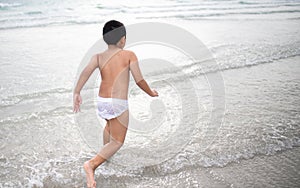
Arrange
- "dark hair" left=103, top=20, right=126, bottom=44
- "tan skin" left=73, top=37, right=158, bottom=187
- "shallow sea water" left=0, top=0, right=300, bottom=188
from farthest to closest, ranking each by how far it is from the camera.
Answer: "shallow sea water" left=0, top=0, right=300, bottom=188, "tan skin" left=73, top=37, right=158, bottom=187, "dark hair" left=103, top=20, right=126, bottom=44

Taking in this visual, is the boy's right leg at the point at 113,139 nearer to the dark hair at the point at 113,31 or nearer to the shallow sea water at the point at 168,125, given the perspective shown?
the shallow sea water at the point at 168,125

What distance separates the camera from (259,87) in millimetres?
4879

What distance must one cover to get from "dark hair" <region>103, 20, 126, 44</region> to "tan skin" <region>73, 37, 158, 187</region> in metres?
0.04

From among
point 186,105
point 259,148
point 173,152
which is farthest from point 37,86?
point 259,148

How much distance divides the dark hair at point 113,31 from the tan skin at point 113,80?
0.15ft

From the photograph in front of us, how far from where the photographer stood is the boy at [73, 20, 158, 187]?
2.53 m

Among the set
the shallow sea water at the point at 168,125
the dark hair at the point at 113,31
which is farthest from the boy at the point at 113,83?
the shallow sea water at the point at 168,125

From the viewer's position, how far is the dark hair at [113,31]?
2.44m

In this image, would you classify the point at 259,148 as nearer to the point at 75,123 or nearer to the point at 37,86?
the point at 75,123

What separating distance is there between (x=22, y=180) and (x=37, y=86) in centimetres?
279

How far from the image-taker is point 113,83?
102 inches

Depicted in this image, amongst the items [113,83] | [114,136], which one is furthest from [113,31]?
[114,136]

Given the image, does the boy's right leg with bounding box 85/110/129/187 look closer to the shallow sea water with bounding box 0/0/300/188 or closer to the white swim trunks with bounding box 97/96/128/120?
the white swim trunks with bounding box 97/96/128/120

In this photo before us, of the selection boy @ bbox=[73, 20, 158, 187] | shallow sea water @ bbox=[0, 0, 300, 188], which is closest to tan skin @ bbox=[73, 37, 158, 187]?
boy @ bbox=[73, 20, 158, 187]
